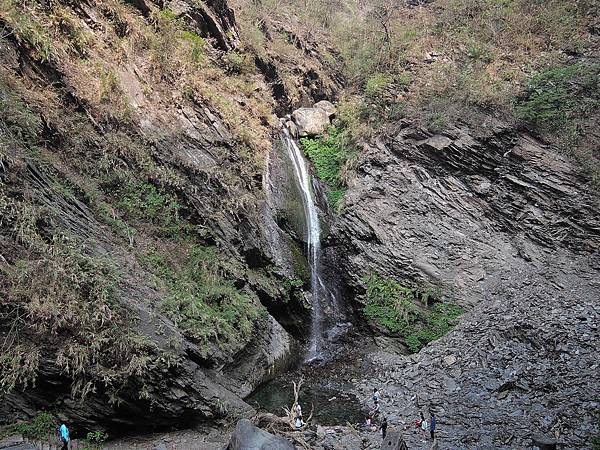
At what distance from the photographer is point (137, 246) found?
33.7ft

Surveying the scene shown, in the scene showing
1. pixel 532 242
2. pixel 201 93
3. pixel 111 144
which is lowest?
pixel 111 144

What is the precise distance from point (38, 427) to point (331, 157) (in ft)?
46.5

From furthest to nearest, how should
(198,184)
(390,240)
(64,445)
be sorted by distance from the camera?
(390,240) → (198,184) → (64,445)

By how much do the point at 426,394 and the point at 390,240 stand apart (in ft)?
18.6

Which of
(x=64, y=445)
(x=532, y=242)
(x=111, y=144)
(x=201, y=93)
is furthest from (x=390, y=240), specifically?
(x=64, y=445)

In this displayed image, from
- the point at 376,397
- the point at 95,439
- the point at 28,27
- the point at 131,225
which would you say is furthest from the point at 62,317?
the point at 376,397

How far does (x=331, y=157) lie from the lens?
1841 centimetres

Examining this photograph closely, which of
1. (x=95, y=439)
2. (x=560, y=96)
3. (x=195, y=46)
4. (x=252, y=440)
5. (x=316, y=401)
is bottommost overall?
(x=95, y=439)

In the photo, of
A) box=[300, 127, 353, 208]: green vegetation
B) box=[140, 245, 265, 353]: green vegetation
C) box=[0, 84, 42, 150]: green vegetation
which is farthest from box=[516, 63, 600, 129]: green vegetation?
Result: box=[0, 84, 42, 150]: green vegetation

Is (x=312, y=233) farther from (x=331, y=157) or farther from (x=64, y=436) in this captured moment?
(x=64, y=436)

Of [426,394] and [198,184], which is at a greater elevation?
[198,184]

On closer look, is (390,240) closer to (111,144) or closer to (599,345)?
(599,345)

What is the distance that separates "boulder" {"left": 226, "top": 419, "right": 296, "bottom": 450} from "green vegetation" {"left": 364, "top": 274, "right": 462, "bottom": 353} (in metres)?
6.81

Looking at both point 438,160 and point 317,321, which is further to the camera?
point 438,160
